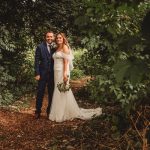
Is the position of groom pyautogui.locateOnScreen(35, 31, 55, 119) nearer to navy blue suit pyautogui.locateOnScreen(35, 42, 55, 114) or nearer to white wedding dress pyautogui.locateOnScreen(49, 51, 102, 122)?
navy blue suit pyautogui.locateOnScreen(35, 42, 55, 114)

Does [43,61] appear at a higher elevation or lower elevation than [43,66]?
higher

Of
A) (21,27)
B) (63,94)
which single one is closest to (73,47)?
(21,27)

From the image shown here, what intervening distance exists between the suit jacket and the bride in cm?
15

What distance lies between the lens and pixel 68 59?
9062 mm

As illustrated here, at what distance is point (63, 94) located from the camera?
30.5 feet

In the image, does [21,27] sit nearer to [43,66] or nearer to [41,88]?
[43,66]

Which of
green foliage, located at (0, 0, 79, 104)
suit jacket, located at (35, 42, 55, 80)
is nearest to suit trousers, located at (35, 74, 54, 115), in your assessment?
suit jacket, located at (35, 42, 55, 80)

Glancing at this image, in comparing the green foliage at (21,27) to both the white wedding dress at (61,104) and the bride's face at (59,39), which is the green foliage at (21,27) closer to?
the white wedding dress at (61,104)

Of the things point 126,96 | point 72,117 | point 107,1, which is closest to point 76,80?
point 72,117

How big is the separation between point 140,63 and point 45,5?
10.8 meters

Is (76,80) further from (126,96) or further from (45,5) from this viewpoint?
(126,96)

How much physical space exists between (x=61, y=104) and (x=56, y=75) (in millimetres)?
680

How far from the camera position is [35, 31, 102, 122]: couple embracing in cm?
901

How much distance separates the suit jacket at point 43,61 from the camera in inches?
356
